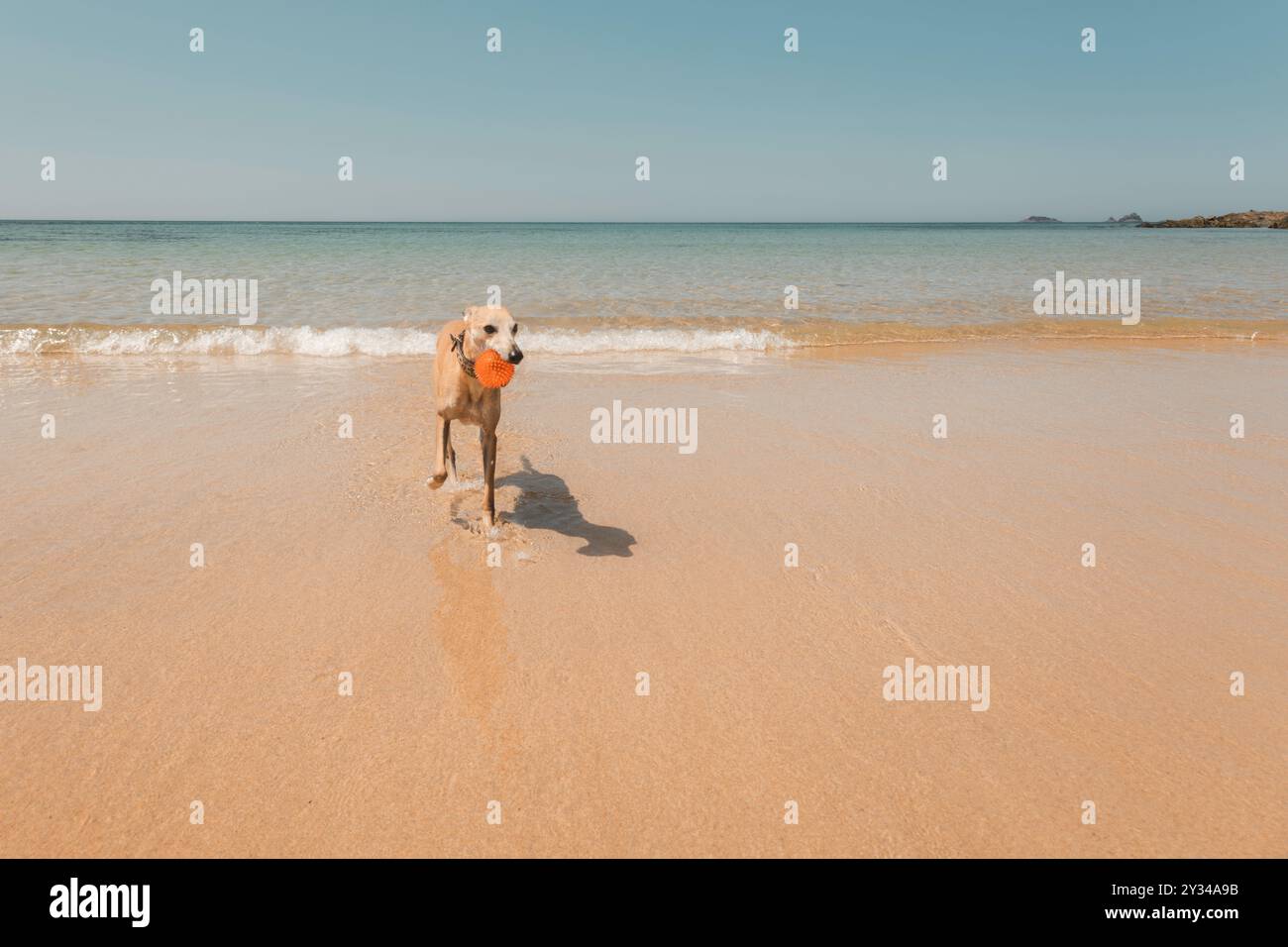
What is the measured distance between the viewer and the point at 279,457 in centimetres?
711

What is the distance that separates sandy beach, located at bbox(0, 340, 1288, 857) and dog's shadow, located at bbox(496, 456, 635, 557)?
0.15 feet

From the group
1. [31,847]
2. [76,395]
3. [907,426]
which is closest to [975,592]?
[907,426]

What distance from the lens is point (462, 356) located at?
529 cm

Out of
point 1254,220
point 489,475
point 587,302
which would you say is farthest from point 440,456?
point 1254,220

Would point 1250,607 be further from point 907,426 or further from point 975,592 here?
point 907,426

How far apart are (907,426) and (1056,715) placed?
5.37 metres

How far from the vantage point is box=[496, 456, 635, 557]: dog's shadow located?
17.7 feet

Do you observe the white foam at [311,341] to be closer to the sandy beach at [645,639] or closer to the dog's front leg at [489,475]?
the sandy beach at [645,639]

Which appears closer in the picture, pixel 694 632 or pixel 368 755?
pixel 368 755

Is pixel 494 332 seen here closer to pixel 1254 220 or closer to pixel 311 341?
pixel 311 341

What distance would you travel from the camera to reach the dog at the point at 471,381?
5008 mm

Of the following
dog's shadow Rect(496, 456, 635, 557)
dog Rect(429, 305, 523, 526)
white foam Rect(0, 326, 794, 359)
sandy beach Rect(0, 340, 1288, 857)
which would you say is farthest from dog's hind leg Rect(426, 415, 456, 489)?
white foam Rect(0, 326, 794, 359)

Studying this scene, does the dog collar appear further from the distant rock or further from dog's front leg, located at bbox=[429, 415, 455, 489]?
the distant rock

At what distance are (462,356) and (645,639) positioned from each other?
2.56m
